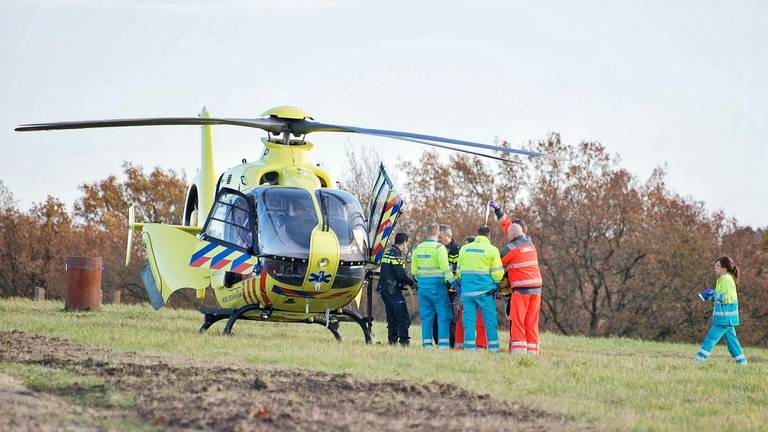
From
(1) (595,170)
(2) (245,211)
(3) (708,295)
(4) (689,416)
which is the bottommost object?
(4) (689,416)

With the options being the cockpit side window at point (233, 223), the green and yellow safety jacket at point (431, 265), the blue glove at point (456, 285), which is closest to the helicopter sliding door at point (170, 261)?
the cockpit side window at point (233, 223)

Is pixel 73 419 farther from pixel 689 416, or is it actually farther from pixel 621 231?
pixel 621 231

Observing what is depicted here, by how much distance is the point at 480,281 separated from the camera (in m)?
16.2

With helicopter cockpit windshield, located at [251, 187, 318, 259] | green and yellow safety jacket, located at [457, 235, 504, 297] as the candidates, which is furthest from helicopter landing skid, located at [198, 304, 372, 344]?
green and yellow safety jacket, located at [457, 235, 504, 297]

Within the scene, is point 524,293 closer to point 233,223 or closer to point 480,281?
point 480,281

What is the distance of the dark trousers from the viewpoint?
57.5ft

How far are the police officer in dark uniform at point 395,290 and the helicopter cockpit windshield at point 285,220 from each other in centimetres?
199

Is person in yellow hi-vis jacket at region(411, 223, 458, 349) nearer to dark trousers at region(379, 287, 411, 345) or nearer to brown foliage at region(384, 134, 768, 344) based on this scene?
dark trousers at region(379, 287, 411, 345)

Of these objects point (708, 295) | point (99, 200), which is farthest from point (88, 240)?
point (708, 295)

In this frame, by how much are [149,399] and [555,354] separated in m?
8.22

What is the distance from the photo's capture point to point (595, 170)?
152 ft

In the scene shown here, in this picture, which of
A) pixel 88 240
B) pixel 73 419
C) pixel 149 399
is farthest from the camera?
pixel 88 240

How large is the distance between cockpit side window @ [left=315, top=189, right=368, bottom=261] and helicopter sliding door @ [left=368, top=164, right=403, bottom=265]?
0.16 metres

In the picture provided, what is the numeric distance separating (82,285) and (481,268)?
36.7 feet
